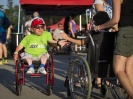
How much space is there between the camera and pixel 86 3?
1448 centimetres

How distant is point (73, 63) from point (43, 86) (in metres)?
2.39

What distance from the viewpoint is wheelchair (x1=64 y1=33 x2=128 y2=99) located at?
5031mm

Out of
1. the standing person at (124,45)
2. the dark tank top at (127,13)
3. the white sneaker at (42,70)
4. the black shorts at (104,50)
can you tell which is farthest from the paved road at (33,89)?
the dark tank top at (127,13)

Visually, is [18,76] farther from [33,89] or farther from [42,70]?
[33,89]

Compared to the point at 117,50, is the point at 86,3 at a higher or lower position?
higher

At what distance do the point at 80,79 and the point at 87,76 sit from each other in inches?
14.3

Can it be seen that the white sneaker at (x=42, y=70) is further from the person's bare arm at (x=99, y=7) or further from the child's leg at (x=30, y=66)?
the person's bare arm at (x=99, y=7)

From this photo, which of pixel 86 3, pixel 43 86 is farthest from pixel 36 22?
pixel 86 3

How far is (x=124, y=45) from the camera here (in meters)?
4.57

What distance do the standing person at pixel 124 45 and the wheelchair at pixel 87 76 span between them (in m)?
0.30

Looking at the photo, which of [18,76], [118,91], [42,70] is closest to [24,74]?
[18,76]

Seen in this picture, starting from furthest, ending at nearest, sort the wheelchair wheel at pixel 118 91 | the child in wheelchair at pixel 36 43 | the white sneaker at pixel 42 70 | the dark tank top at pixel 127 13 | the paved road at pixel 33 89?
the child in wheelchair at pixel 36 43, the paved road at pixel 33 89, the white sneaker at pixel 42 70, the wheelchair wheel at pixel 118 91, the dark tank top at pixel 127 13

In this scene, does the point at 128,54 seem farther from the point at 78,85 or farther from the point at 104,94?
the point at 104,94

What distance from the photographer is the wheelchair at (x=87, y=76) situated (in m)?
5.03
